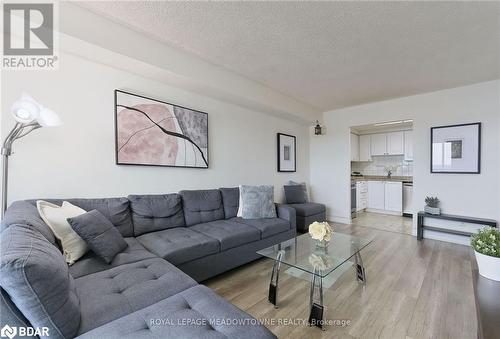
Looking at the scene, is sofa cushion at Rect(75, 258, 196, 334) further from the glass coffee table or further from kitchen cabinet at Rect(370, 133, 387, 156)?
kitchen cabinet at Rect(370, 133, 387, 156)

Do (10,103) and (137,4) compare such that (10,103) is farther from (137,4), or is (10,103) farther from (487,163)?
(487,163)

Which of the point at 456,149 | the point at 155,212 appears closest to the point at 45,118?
the point at 155,212

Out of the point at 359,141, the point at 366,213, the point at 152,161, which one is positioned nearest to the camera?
the point at 152,161

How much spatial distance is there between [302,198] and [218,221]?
7.20 feet

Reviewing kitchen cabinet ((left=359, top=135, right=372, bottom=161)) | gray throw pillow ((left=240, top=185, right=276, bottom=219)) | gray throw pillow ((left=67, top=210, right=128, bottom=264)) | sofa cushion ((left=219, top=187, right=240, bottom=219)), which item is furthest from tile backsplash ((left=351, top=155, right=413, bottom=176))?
gray throw pillow ((left=67, top=210, right=128, bottom=264))

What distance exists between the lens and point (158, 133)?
2770 millimetres

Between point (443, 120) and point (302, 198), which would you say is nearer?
point (443, 120)

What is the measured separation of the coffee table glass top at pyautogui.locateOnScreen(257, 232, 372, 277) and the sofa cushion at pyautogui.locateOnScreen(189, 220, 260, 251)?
0.42 metres

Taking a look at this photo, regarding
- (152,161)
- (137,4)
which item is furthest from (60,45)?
(152,161)

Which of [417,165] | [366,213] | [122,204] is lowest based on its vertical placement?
[366,213]

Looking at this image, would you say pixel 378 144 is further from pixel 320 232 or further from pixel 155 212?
pixel 155 212

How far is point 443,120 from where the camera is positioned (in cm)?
373

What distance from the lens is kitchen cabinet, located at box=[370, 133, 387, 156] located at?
5.92 metres

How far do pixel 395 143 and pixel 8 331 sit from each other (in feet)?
22.7
